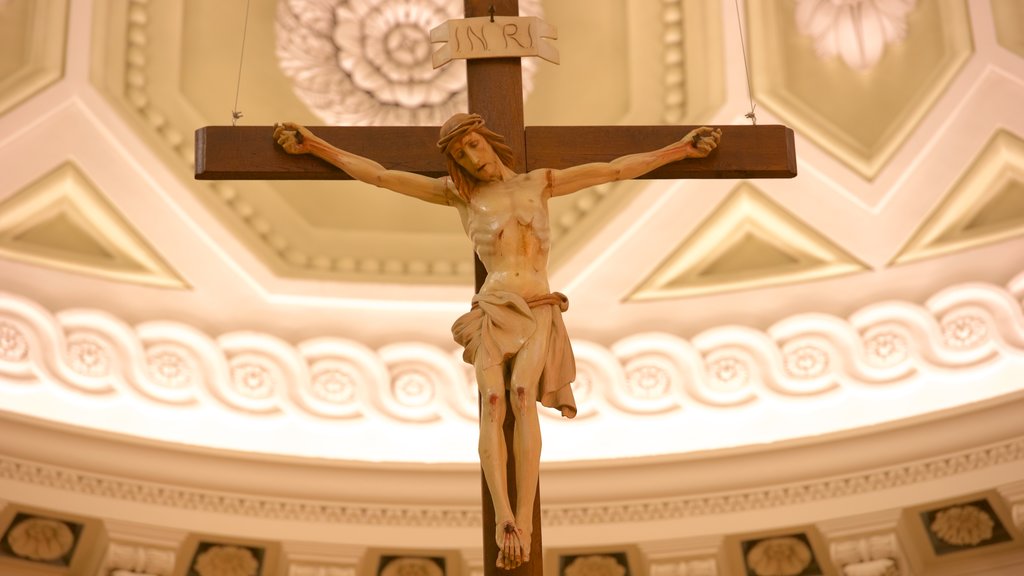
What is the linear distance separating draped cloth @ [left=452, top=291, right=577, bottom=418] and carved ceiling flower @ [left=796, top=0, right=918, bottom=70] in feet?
15.3

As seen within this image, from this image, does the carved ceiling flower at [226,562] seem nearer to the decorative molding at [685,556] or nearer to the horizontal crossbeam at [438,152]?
the decorative molding at [685,556]

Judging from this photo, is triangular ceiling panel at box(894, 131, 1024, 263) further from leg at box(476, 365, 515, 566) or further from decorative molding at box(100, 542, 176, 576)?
leg at box(476, 365, 515, 566)

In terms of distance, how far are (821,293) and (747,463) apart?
955 mm

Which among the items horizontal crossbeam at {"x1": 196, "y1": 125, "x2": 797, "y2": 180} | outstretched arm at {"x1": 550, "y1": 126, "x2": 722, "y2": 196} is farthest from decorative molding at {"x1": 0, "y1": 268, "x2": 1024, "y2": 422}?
outstretched arm at {"x1": 550, "y1": 126, "x2": 722, "y2": 196}

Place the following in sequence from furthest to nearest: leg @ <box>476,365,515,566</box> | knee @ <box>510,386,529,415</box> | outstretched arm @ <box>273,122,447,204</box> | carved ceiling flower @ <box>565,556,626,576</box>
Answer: carved ceiling flower @ <box>565,556,626,576</box> → outstretched arm @ <box>273,122,447,204</box> → knee @ <box>510,386,529,415</box> → leg @ <box>476,365,515,566</box>

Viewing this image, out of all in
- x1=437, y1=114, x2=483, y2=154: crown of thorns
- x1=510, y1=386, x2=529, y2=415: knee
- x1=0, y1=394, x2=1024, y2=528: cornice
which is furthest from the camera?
x1=0, y1=394, x2=1024, y2=528: cornice

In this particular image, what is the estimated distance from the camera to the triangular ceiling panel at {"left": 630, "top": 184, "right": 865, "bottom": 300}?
905cm

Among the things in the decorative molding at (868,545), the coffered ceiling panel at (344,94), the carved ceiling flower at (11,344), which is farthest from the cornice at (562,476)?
the coffered ceiling panel at (344,94)

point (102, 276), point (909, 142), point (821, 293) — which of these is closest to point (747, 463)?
point (821, 293)

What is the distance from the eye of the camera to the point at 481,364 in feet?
15.3

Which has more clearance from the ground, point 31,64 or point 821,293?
point 31,64

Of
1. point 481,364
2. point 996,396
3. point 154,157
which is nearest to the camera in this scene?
point 481,364

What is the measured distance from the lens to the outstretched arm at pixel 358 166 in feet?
16.6

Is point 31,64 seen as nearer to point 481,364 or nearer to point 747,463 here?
point 747,463
